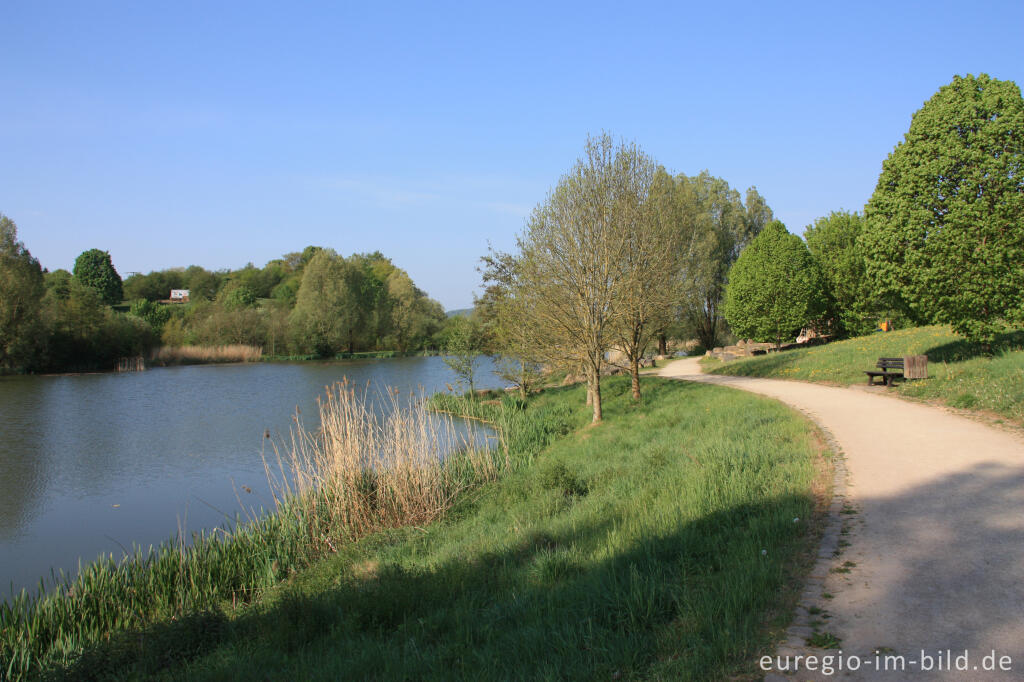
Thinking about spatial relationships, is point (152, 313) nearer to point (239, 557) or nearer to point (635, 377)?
point (635, 377)

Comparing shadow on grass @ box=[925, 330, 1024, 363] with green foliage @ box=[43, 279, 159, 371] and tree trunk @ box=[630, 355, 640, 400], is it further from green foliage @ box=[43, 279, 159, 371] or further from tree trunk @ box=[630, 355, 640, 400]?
green foliage @ box=[43, 279, 159, 371]

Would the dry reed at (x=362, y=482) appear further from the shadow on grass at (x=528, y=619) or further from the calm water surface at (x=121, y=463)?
the shadow on grass at (x=528, y=619)

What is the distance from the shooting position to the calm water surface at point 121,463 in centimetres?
1110

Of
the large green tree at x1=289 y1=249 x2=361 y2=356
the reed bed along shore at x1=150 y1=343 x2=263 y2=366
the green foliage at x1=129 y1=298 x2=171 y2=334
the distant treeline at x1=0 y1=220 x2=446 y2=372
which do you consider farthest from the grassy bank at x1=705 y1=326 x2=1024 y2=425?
the green foliage at x1=129 y1=298 x2=171 y2=334

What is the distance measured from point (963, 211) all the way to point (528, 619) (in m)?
14.4

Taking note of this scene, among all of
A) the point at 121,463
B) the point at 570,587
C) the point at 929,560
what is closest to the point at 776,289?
the point at 929,560

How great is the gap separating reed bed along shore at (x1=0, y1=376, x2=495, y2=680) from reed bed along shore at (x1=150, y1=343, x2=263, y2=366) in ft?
153

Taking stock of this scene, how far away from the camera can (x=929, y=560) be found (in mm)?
4777

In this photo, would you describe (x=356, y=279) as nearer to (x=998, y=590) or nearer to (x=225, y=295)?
(x=225, y=295)

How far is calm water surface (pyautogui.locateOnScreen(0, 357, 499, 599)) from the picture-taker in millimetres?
11102

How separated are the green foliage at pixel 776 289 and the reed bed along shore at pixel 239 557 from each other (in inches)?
928

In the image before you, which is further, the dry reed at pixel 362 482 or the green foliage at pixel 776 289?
the green foliage at pixel 776 289

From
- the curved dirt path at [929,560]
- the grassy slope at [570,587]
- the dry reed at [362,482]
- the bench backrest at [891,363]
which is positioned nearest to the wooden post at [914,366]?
the bench backrest at [891,363]

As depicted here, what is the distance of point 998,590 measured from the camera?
13.8ft
